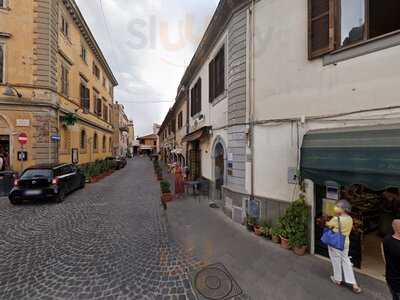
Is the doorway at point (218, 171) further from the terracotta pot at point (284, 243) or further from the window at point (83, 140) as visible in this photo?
the window at point (83, 140)

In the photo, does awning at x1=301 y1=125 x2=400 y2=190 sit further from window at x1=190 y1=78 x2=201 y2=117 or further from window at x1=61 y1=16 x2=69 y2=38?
window at x1=61 y1=16 x2=69 y2=38

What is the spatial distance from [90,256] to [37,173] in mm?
6358

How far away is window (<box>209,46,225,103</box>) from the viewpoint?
27.1 ft

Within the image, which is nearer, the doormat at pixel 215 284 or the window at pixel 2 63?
the doormat at pixel 215 284

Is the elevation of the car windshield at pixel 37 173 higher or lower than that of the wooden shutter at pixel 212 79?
lower

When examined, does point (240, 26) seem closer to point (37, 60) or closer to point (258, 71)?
point (258, 71)

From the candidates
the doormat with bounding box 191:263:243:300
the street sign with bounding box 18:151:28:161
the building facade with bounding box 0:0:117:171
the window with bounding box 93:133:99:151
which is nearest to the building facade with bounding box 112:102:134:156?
the window with bounding box 93:133:99:151

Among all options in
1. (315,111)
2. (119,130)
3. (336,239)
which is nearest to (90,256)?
(336,239)

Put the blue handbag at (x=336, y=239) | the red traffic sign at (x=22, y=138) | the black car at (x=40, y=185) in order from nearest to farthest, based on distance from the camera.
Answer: the blue handbag at (x=336, y=239) → the black car at (x=40, y=185) → the red traffic sign at (x=22, y=138)

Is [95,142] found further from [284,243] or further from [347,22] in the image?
[347,22]

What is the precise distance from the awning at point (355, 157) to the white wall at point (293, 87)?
1.39ft

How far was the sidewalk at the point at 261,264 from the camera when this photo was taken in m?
3.49

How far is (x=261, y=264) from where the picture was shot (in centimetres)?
434

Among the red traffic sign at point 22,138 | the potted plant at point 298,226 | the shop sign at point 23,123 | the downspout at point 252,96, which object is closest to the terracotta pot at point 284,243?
the potted plant at point 298,226
